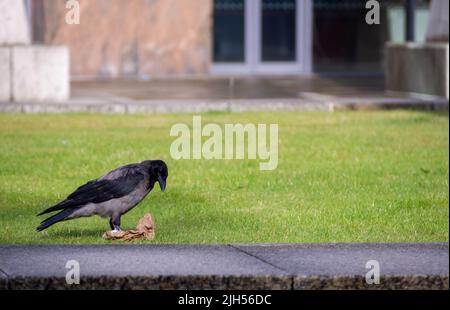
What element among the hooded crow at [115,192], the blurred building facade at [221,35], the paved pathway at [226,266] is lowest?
the paved pathway at [226,266]

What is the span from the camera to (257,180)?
436 inches

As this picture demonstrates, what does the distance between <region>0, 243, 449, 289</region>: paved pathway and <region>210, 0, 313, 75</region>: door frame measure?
65.8 feet

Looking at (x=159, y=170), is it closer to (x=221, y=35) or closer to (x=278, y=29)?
(x=221, y=35)

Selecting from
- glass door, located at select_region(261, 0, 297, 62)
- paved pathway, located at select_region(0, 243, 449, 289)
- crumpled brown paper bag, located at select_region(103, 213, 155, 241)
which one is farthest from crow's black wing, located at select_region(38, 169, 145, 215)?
glass door, located at select_region(261, 0, 297, 62)

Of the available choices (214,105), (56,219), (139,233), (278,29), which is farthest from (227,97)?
(56,219)

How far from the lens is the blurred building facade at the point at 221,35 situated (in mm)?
25844

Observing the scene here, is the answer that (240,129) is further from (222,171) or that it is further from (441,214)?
(441,214)

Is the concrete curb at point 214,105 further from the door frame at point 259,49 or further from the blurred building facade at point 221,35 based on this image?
the door frame at point 259,49

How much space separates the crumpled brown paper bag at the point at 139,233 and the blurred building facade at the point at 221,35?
58.4 feet

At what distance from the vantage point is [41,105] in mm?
17281

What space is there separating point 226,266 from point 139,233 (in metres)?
1.41

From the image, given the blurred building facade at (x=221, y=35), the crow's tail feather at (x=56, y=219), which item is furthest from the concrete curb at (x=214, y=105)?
the crow's tail feather at (x=56, y=219)

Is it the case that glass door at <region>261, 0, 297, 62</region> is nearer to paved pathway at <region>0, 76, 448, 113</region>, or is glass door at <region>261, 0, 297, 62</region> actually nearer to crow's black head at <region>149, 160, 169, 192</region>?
paved pathway at <region>0, 76, 448, 113</region>

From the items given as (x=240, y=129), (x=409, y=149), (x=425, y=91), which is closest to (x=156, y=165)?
(x=409, y=149)
